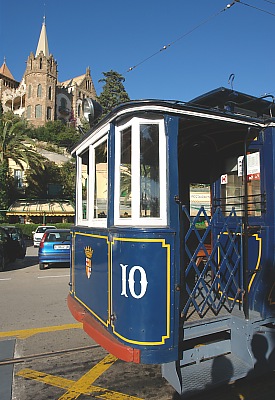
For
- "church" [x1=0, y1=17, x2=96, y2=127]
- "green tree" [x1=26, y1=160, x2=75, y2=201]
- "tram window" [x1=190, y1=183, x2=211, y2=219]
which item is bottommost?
"tram window" [x1=190, y1=183, x2=211, y2=219]

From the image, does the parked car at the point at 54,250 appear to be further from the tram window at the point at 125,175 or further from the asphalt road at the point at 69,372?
the tram window at the point at 125,175

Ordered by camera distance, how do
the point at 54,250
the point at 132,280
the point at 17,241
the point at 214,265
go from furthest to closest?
the point at 17,241 < the point at 54,250 < the point at 214,265 < the point at 132,280

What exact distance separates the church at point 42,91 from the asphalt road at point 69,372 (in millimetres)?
64205

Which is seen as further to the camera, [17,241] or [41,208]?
[41,208]

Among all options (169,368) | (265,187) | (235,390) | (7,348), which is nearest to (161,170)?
(265,187)

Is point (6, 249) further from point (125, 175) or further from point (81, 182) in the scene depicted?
point (125, 175)

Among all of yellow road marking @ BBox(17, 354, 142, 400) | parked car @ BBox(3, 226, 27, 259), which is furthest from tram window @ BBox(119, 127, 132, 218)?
parked car @ BBox(3, 226, 27, 259)

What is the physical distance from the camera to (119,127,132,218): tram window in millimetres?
3412

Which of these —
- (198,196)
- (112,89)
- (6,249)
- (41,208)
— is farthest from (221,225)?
(112,89)

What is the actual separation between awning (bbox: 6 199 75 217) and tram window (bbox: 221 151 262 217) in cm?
2920

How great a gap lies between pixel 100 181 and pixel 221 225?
1635 mm

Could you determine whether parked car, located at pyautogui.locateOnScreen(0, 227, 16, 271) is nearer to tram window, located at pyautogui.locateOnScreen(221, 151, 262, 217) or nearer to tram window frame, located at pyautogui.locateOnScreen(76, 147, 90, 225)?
tram window frame, located at pyautogui.locateOnScreen(76, 147, 90, 225)

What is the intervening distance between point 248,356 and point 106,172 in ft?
7.69

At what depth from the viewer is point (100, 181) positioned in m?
4.10
